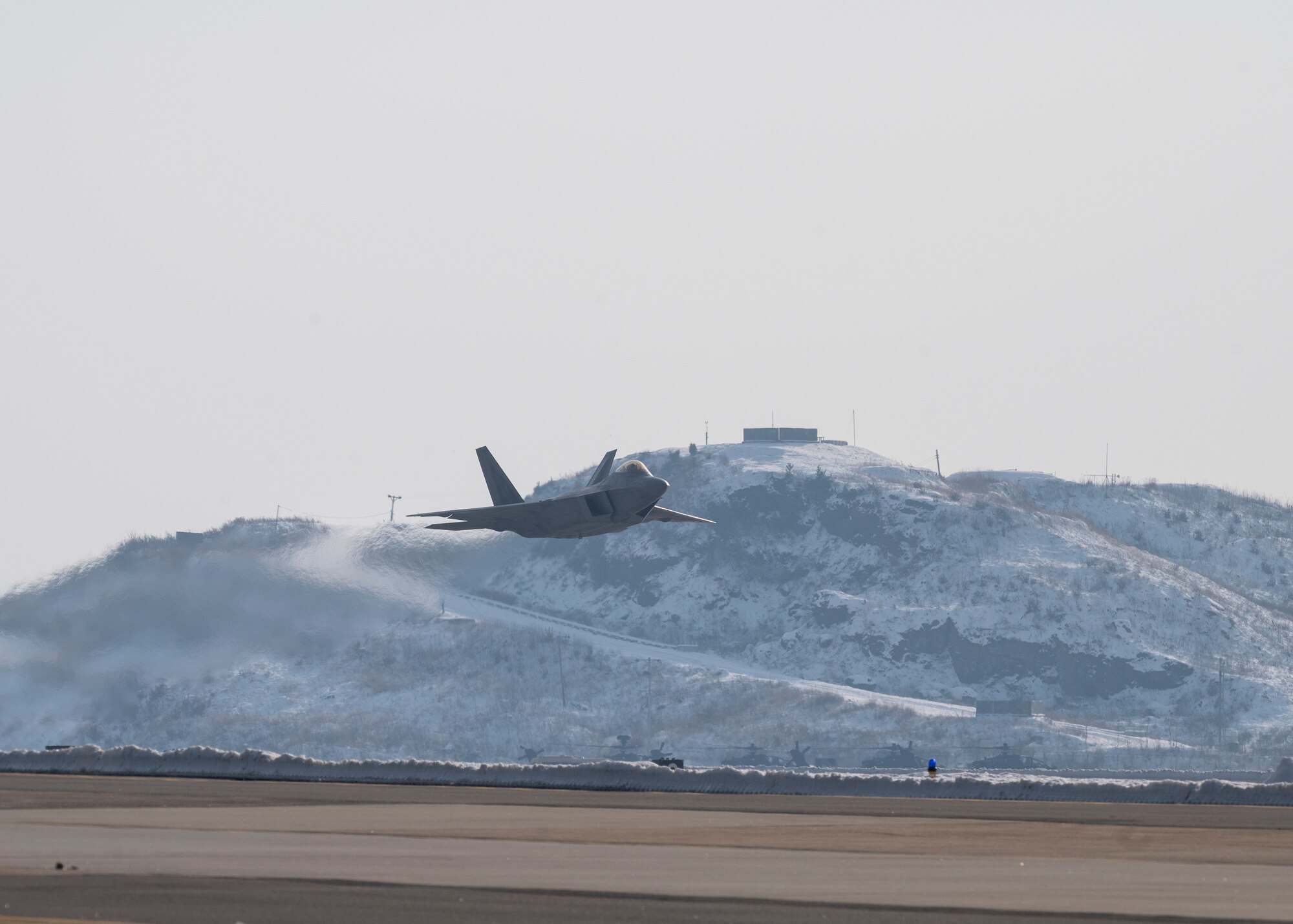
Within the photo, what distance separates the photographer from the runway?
22578mm

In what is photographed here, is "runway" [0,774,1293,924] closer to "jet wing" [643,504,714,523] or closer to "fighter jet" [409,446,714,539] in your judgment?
"fighter jet" [409,446,714,539]

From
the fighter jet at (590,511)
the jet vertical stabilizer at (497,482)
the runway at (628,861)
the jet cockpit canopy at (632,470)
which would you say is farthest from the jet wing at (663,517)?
the runway at (628,861)

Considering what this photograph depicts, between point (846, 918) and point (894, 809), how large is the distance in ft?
72.5

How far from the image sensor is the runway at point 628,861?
74.1 feet

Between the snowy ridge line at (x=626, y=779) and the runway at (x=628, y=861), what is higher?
the runway at (x=628, y=861)

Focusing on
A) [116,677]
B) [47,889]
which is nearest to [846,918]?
[47,889]

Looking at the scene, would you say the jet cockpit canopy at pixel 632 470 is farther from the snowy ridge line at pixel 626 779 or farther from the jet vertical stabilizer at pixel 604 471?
the snowy ridge line at pixel 626 779

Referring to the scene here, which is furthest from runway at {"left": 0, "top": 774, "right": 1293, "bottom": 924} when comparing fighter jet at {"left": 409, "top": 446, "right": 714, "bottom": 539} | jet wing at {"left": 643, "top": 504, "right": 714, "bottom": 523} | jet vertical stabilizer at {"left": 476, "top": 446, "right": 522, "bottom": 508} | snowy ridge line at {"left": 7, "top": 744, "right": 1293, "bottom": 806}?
jet vertical stabilizer at {"left": 476, "top": 446, "right": 522, "bottom": 508}

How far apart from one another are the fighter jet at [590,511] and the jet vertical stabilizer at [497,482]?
4391 mm

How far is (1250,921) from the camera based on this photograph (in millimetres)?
21406

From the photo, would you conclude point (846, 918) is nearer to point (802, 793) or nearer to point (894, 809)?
point (894, 809)

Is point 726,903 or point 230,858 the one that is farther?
point 230,858

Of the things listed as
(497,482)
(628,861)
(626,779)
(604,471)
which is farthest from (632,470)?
(628,861)

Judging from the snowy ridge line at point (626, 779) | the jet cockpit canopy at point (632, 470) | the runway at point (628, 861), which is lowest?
the snowy ridge line at point (626, 779)
